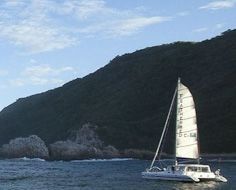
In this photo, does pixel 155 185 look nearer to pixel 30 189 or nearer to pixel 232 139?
pixel 30 189

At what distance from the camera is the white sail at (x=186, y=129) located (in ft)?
288

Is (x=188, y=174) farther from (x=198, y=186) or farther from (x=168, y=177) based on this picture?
(x=198, y=186)

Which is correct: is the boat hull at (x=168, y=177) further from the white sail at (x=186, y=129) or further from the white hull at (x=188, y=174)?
the white sail at (x=186, y=129)

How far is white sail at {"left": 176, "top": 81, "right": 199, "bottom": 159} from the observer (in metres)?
87.8

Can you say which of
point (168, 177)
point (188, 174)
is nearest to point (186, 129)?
point (168, 177)

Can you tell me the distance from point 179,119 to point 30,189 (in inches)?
963

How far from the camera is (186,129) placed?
8825 cm

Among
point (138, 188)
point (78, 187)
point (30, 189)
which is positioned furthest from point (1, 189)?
point (138, 188)

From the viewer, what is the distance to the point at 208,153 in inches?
7244

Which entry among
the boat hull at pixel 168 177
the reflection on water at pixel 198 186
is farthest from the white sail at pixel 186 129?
the reflection on water at pixel 198 186

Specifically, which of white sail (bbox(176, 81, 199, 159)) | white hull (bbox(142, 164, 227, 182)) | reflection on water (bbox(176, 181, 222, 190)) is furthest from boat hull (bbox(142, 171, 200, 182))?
white sail (bbox(176, 81, 199, 159))

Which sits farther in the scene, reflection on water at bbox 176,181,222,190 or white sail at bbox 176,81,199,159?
white sail at bbox 176,81,199,159

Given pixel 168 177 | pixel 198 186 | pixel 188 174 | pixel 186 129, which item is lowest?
pixel 198 186

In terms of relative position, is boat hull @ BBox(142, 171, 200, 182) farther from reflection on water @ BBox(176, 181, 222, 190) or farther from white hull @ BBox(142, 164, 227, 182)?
reflection on water @ BBox(176, 181, 222, 190)
